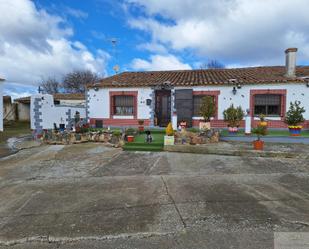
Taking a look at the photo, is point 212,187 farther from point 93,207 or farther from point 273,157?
point 273,157

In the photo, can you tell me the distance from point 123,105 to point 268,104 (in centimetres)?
841

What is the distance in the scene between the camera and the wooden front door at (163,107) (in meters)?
13.0

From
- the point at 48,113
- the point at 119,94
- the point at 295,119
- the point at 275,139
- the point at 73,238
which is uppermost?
the point at 119,94

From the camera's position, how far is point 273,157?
7.25 metres

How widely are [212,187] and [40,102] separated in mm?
10531

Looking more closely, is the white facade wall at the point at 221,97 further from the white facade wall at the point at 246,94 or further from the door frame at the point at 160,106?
the door frame at the point at 160,106

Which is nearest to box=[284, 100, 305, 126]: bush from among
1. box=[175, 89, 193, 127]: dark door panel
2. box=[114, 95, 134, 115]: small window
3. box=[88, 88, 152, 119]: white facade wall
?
box=[175, 89, 193, 127]: dark door panel

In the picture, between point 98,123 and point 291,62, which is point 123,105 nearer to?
point 98,123

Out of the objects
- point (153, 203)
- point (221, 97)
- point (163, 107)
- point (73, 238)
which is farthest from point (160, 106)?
point (73, 238)

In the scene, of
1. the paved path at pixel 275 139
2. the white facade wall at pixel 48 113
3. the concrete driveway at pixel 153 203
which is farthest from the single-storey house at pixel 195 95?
the concrete driveway at pixel 153 203

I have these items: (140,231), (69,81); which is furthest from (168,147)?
(69,81)

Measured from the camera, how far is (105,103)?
13383 millimetres

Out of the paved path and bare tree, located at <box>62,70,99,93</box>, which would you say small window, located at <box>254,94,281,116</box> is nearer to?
the paved path

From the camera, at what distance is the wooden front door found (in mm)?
12984
